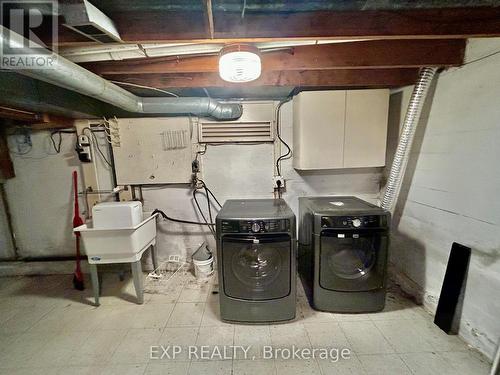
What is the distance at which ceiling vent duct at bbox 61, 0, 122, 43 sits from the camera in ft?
3.17

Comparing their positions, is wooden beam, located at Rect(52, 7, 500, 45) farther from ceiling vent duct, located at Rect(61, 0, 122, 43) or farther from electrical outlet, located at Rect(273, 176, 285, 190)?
electrical outlet, located at Rect(273, 176, 285, 190)

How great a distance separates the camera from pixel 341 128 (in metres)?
2.21

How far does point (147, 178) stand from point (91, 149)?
0.71 metres

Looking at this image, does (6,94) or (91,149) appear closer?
(6,94)

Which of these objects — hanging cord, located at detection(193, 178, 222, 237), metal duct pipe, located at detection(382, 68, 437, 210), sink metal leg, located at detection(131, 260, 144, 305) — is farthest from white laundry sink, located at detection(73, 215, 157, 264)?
metal duct pipe, located at detection(382, 68, 437, 210)

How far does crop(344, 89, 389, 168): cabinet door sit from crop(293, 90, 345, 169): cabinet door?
0.24 feet

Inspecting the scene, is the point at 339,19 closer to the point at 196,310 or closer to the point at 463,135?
the point at 463,135

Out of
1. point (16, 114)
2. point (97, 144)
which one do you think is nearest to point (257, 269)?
point (97, 144)

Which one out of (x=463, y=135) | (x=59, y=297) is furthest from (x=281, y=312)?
(x=59, y=297)

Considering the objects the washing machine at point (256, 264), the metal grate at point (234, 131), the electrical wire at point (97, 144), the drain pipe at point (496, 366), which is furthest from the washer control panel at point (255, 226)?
the electrical wire at point (97, 144)

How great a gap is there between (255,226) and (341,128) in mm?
1348

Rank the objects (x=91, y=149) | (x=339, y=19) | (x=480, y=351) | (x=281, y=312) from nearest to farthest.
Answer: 1. (x=339, y=19)
2. (x=480, y=351)
3. (x=281, y=312)
4. (x=91, y=149)

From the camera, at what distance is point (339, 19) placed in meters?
1.17

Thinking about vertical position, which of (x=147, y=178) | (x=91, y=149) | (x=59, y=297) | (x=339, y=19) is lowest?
(x=59, y=297)
